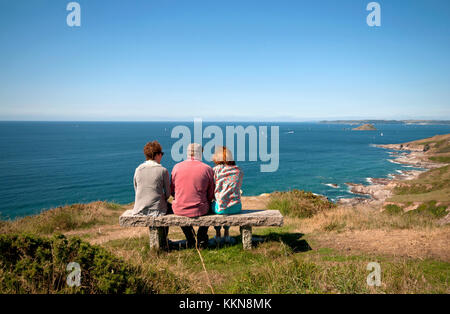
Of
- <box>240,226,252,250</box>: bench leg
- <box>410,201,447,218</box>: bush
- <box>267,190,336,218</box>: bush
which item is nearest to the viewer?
<box>240,226,252,250</box>: bench leg

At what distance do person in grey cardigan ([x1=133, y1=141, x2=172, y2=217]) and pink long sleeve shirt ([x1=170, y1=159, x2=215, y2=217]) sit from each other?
240 mm

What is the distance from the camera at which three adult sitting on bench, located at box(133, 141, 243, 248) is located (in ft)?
16.3

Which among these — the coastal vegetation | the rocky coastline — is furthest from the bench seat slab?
the rocky coastline

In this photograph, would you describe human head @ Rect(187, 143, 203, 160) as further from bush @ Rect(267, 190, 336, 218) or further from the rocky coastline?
the rocky coastline

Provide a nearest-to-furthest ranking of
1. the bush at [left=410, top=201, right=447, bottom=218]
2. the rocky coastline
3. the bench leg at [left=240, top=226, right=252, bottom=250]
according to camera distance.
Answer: the bench leg at [left=240, top=226, right=252, bottom=250] < the bush at [left=410, top=201, right=447, bottom=218] < the rocky coastline


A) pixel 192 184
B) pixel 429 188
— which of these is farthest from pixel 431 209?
pixel 192 184

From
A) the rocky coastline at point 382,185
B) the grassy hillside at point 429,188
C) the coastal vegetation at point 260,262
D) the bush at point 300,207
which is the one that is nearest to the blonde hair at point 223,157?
the coastal vegetation at point 260,262

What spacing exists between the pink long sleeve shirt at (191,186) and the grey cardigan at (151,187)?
Result: 24 centimetres

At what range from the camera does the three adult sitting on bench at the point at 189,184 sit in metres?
4.96

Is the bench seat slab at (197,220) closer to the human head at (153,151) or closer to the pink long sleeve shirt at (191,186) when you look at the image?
the pink long sleeve shirt at (191,186)

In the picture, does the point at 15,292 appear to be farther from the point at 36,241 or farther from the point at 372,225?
the point at 372,225

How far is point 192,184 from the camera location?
4949mm

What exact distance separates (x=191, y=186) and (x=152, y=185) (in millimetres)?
776

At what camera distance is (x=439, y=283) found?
3627 millimetres
